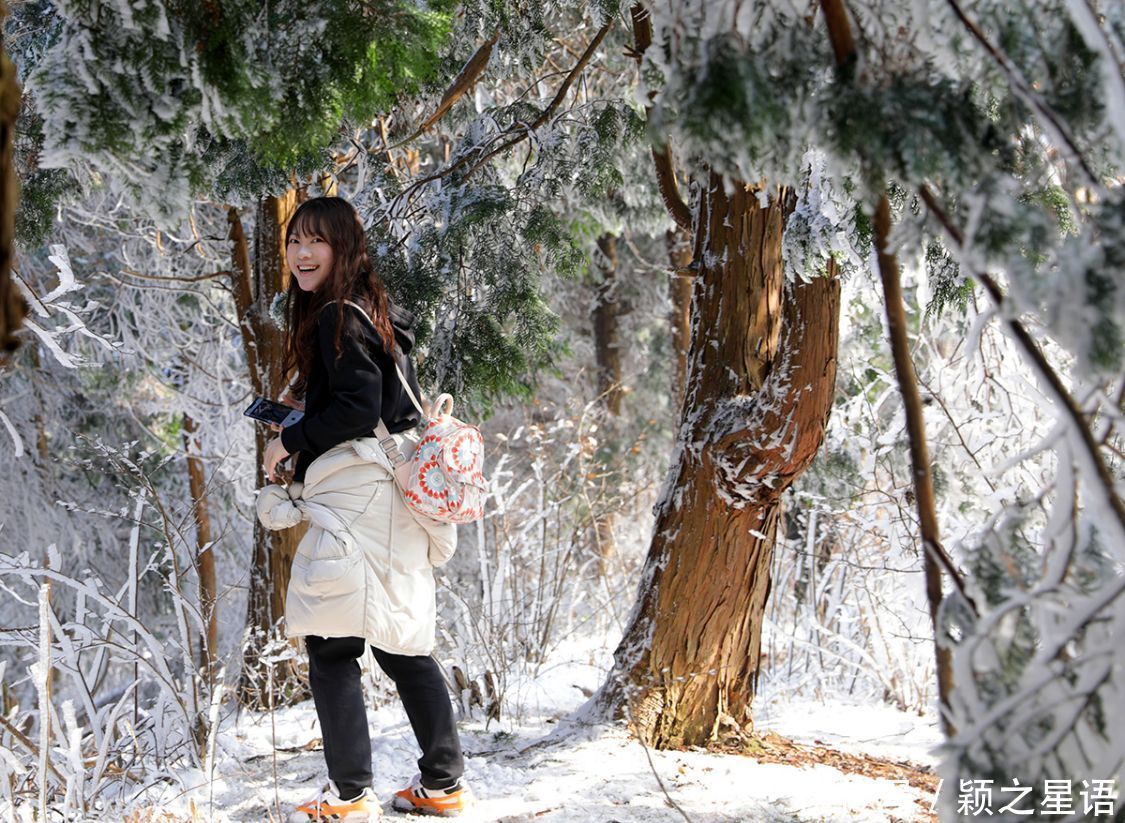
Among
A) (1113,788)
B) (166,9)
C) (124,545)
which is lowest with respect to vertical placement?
(124,545)

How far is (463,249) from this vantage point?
350 centimetres

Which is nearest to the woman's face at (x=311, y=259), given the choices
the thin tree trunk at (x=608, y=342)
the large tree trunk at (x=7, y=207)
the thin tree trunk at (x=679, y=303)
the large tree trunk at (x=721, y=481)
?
the large tree trunk at (x=721, y=481)

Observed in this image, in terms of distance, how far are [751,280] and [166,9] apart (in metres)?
2.07

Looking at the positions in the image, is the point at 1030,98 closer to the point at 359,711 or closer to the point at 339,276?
the point at 339,276

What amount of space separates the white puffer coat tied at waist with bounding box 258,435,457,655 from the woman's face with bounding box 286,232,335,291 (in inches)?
18.1

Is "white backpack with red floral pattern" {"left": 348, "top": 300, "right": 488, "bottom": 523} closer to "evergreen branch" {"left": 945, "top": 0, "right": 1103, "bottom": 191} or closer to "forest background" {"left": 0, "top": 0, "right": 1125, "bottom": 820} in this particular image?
"forest background" {"left": 0, "top": 0, "right": 1125, "bottom": 820}

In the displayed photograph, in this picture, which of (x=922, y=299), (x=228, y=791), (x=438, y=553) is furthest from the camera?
(x=922, y=299)

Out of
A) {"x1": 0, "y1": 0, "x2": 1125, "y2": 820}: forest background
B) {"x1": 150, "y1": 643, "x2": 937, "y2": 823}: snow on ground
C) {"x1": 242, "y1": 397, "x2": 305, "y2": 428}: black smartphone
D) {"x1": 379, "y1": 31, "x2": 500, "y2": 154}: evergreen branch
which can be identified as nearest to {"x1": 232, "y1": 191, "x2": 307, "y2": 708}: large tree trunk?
{"x1": 0, "y1": 0, "x2": 1125, "y2": 820}: forest background

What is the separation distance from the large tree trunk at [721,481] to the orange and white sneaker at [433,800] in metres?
0.67

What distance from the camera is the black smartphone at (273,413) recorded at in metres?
2.82

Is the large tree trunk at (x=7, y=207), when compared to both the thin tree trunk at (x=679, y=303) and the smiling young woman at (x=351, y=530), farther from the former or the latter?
the thin tree trunk at (x=679, y=303)

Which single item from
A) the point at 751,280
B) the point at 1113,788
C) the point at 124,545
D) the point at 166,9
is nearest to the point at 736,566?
the point at 751,280

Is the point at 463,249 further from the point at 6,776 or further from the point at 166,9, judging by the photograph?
the point at 6,776

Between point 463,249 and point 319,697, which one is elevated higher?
point 463,249
